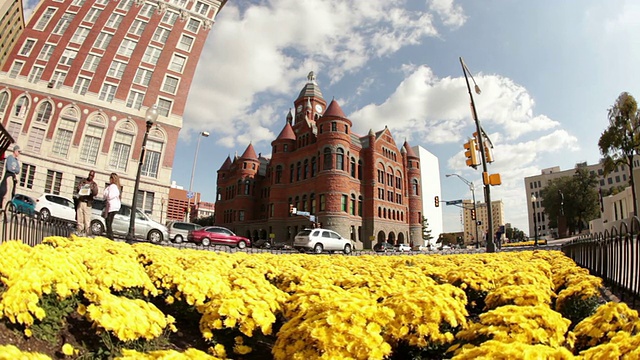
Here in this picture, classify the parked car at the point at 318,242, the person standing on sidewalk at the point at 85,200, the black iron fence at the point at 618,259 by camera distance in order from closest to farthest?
1. the black iron fence at the point at 618,259
2. the person standing on sidewalk at the point at 85,200
3. the parked car at the point at 318,242

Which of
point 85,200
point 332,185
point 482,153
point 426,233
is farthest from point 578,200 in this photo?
point 85,200

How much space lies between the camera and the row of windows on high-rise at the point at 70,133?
90.8ft

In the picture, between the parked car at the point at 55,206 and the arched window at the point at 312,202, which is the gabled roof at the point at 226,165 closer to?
the arched window at the point at 312,202

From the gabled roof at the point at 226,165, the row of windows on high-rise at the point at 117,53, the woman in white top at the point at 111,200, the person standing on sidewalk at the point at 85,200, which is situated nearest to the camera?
the woman in white top at the point at 111,200

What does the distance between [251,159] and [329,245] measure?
34.7 meters

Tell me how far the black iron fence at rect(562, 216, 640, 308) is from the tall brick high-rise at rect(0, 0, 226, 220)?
98.5ft

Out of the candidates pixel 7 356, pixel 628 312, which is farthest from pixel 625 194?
pixel 7 356

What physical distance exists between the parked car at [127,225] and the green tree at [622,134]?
37.1 metres

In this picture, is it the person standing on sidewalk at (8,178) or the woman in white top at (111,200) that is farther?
the woman in white top at (111,200)

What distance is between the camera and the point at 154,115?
38.7 feet

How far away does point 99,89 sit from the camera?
29.8 meters

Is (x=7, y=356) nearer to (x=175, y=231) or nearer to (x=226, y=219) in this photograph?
(x=175, y=231)

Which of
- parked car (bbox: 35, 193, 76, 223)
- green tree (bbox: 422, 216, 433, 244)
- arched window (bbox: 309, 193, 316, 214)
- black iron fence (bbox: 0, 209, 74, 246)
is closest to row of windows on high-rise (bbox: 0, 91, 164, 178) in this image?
parked car (bbox: 35, 193, 76, 223)


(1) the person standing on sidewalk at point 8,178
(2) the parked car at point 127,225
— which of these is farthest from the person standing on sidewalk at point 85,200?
(2) the parked car at point 127,225
